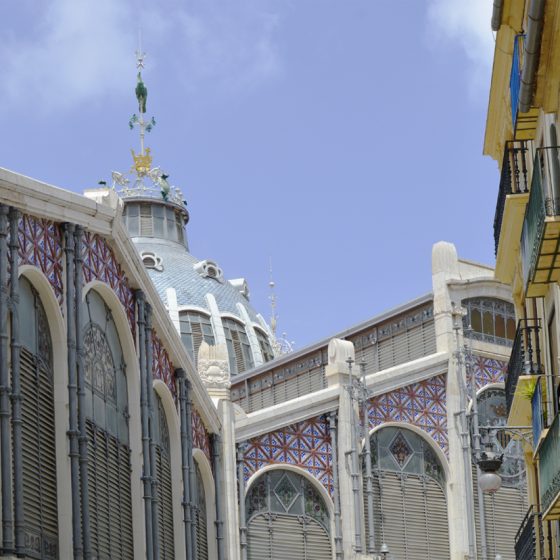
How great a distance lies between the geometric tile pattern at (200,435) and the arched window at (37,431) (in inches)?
522

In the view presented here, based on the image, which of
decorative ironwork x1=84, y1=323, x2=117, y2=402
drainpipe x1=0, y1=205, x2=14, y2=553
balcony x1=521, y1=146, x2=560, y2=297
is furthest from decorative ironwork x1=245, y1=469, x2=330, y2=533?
balcony x1=521, y1=146, x2=560, y2=297

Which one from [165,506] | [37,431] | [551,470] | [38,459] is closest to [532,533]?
[551,470]

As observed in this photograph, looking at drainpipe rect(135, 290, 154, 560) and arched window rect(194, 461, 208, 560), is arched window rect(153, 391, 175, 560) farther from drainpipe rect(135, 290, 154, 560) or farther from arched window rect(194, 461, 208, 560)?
arched window rect(194, 461, 208, 560)

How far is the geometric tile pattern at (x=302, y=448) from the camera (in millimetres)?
50219

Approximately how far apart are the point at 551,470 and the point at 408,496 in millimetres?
29599

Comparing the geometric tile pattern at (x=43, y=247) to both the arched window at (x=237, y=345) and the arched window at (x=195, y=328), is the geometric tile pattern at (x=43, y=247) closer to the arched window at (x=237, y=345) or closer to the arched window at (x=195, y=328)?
the arched window at (x=195, y=328)

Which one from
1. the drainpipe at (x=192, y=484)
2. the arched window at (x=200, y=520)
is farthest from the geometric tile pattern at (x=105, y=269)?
the arched window at (x=200, y=520)

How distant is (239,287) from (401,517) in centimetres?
3329

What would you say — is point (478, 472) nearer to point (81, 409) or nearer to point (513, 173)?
point (81, 409)

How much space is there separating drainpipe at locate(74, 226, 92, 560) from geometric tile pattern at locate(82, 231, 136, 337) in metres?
0.58

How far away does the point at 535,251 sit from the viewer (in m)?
22.8

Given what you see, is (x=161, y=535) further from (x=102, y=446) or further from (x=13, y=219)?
(x=13, y=219)

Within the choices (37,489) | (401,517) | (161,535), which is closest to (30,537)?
(37,489)

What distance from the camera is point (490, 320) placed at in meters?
57.1
